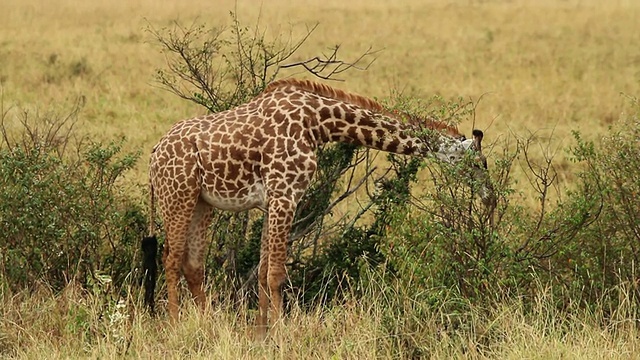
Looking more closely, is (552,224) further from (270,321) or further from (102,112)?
(102,112)

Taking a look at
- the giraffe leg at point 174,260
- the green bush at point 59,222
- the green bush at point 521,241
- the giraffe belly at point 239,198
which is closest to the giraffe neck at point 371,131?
the green bush at point 521,241

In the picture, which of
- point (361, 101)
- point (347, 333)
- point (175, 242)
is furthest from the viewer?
point (361, 101)

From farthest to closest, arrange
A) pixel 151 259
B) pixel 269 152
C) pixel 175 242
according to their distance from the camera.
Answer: pixel 151 259
pixel 175 242
pixel 269 152

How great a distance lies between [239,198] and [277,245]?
15.8 inches

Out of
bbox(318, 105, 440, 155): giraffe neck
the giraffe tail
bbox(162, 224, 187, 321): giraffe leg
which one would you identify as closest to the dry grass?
bbox(162, 224, 187, 321): giraffe leg

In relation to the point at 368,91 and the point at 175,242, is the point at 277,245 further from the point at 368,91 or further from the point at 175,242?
the point at 368,91

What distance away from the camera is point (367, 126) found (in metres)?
7.04

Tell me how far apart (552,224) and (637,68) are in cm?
1492

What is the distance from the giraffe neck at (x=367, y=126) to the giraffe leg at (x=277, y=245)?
0.55 m

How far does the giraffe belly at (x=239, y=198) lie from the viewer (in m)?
6.93

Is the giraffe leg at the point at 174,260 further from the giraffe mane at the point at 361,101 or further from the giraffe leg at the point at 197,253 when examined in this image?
the giraffe mane at the point at 361,101

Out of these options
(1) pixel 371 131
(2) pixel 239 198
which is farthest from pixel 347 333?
(1) pixel 371 131

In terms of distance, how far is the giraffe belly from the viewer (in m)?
6.93

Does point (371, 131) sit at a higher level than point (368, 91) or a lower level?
higher
